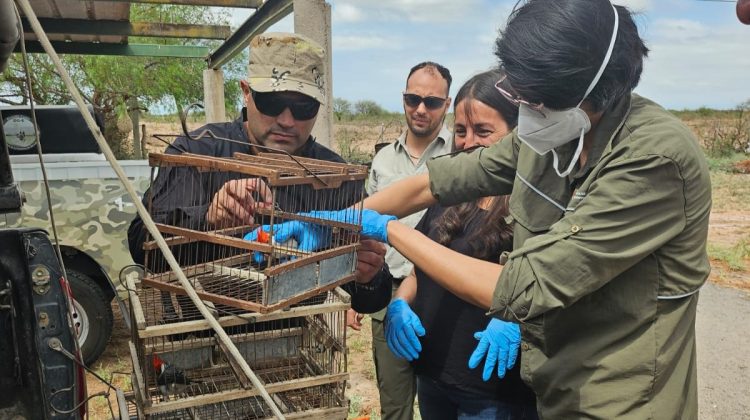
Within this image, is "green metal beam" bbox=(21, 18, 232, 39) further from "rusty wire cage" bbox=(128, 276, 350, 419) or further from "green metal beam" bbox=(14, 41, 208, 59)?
"rusty wire cage" bbox=(128, 276, 350, 419)

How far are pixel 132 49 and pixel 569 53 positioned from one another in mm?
8231

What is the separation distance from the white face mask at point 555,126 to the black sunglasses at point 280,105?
3.04 ft

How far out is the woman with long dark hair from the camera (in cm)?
226

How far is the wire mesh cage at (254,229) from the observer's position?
165cm

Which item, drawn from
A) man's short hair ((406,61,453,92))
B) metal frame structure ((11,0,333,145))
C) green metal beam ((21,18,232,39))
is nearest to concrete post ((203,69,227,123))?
metal frame structure ((11,0,333,145))

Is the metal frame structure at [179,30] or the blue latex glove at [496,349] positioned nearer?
the blue latex glove at [496,349]

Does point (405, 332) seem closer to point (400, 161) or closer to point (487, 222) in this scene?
point (487, 222)

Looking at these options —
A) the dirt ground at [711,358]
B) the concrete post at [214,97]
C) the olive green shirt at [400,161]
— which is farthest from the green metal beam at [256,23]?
the olive green shirt at [400,161]

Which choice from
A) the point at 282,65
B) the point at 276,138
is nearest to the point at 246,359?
the point at 276,138

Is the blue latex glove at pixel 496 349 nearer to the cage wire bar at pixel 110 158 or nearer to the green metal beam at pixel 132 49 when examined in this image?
the cage wire bar at pixel 110 158

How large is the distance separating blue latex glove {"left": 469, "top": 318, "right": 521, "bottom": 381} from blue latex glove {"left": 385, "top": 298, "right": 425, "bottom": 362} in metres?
0.25

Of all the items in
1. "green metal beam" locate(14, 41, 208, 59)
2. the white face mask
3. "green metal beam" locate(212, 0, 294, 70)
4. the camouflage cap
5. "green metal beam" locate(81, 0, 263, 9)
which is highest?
"green metal beam" locate(81, 0, 263, 9)

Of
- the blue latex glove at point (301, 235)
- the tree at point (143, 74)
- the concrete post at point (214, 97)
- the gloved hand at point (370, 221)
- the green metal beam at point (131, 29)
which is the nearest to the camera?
the blue latex glove at point (301, 235)

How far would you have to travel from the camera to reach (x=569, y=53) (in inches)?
65.4
